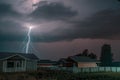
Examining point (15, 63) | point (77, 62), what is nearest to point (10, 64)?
point (15, 63)

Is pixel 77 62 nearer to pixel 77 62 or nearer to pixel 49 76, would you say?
pixel 77 62

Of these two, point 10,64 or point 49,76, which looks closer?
point 49,76

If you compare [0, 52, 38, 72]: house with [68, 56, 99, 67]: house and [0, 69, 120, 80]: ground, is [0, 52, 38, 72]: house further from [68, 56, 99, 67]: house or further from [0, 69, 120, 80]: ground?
[68, 56, 99, 67]: house

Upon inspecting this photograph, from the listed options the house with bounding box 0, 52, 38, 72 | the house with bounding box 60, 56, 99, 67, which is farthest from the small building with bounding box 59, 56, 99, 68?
the house with bounding box 0, 52, 38, 72

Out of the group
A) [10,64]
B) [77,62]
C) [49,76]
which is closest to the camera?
[49,76]

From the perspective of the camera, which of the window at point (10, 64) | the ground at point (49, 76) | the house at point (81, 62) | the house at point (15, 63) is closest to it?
the ground at point (49, 76)

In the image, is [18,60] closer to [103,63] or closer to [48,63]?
[48,63]

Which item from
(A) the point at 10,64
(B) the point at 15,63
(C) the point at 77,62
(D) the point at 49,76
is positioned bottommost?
(D) the point at 49,76

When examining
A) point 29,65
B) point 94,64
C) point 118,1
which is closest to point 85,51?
point 94,64

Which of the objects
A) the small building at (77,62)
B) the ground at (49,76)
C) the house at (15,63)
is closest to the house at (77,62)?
the small building at (77,62)

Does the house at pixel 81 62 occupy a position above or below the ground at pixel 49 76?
above

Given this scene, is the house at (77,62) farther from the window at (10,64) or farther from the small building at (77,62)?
the window at (10,64)

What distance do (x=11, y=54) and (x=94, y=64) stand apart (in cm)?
3222

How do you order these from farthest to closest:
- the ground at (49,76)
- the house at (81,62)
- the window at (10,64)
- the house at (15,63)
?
the house at (81,62)
the window at (10,64)
the house at (15,63)
the ground at (49,76)
